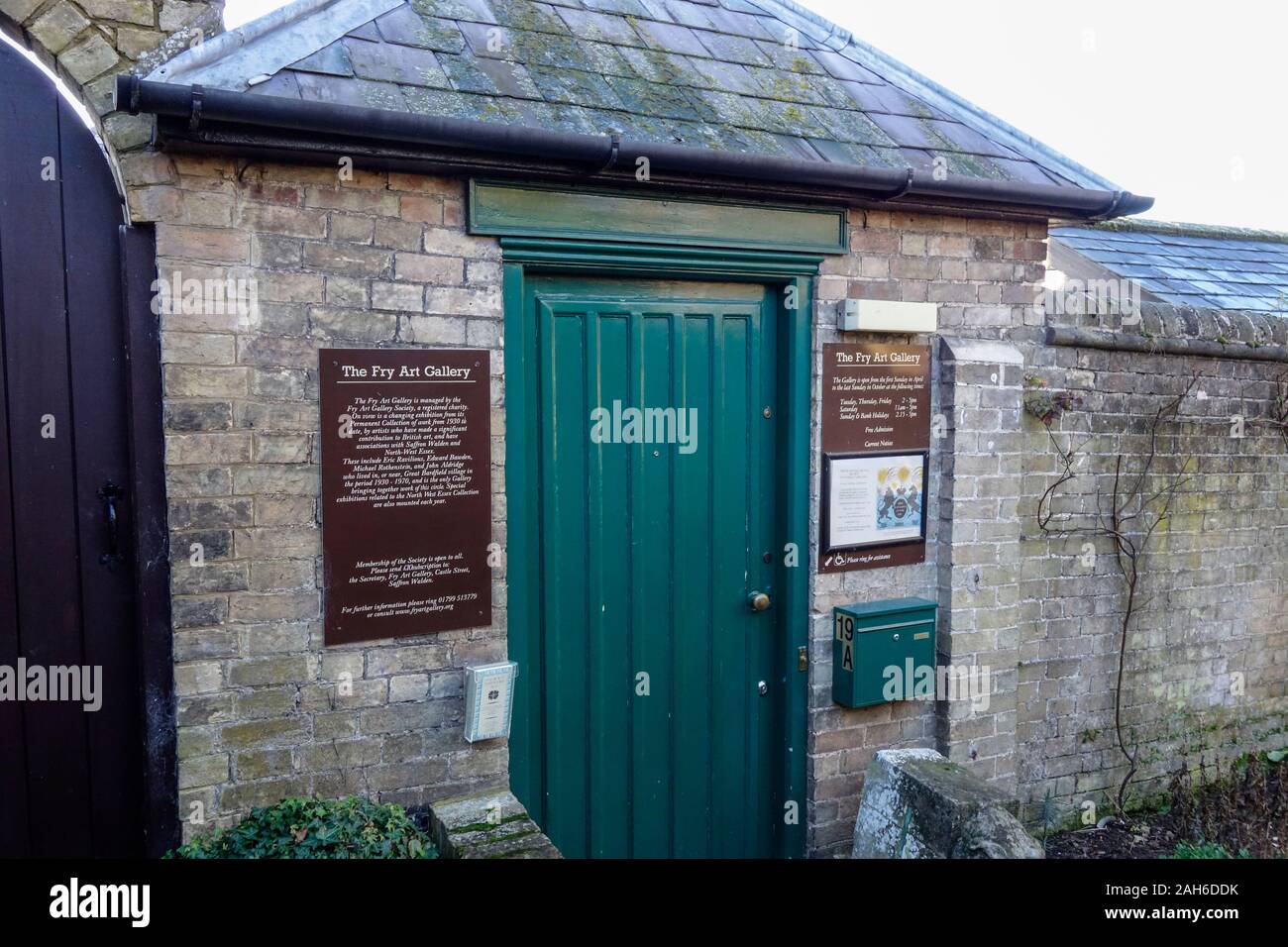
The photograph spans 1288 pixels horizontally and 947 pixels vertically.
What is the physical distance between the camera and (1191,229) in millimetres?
9305

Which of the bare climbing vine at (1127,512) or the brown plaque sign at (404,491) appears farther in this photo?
the bare climbing vine at (1127,512)

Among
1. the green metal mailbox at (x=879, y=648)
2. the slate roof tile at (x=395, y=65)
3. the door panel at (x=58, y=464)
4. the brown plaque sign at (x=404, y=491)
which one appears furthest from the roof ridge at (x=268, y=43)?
the green metal mailbox at (x=879, y=648)

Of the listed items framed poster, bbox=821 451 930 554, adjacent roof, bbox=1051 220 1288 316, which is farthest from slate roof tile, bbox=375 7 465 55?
adjacent roof, bbox=1051 220 1288 316

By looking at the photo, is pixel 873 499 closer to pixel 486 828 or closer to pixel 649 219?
pixel 649 219

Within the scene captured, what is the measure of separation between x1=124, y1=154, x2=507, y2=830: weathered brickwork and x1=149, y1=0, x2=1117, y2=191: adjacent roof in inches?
12.7

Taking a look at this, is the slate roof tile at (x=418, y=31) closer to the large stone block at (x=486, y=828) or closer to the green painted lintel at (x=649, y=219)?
the green painted lintel at (x=649, y=219)

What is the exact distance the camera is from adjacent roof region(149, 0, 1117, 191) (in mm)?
3404

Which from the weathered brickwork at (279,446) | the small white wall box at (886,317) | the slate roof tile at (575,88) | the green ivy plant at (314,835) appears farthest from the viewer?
the small white wall box at (886,317)

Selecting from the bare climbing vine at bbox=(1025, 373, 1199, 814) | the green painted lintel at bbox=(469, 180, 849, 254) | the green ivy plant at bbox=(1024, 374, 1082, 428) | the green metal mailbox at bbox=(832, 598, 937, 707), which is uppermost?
the green painted lintel at bbox=(469, 180, 849, 254)

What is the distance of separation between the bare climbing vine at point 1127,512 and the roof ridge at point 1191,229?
390 centimetres

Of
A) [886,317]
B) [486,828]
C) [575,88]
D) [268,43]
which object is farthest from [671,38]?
[486,828]

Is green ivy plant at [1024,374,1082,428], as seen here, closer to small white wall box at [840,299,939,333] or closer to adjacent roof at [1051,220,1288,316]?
small white wall box at [840,299,939,333]

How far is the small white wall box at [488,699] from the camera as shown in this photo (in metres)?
3.64
